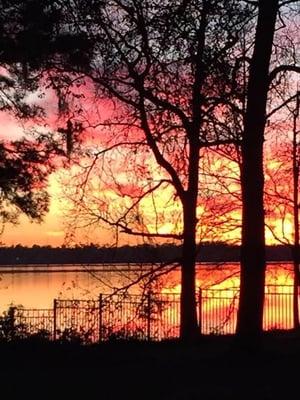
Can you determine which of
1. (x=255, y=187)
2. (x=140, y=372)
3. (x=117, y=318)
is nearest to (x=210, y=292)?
(x=117, y=318)

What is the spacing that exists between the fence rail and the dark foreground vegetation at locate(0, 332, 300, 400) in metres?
2.22

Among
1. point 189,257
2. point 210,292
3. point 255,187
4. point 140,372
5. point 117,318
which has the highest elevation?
point 255,187

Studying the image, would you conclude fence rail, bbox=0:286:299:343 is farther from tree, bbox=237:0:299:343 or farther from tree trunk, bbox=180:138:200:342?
tree, bbox=237:0:299:343

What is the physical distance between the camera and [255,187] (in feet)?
45.9

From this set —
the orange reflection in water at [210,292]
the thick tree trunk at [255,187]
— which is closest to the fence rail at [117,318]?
the orange reflection in water at [210,292]

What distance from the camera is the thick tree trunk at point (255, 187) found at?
1386cm

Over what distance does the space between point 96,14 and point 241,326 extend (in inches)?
254

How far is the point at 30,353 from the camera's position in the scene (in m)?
15.1

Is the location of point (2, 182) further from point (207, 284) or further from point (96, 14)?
point (207, 284)

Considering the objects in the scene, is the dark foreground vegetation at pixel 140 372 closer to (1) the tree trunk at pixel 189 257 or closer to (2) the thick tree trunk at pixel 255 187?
(2) the thick tree trunk at pixel 255 187

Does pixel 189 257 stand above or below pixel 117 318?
above

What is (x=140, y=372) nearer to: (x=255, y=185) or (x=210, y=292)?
(x=255, y=185)

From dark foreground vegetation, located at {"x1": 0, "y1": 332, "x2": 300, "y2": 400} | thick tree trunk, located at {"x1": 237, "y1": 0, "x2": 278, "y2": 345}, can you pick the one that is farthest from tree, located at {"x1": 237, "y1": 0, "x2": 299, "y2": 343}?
dark foreground vegetation, located at {"x1": 0, "y1": 332, "x2": 300, "y2": 400}

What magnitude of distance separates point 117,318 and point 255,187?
11677 mm
